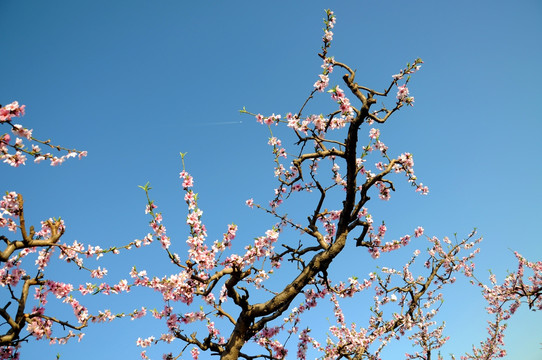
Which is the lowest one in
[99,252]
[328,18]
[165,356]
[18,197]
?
[165,356]

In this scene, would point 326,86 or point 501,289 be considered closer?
point 326,86

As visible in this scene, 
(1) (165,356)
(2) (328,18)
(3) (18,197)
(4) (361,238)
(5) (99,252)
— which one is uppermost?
(2) (328,18)

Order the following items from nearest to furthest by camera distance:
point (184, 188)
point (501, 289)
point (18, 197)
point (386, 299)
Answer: point (18, 197)
point (184, 188)
point (386, 299)
point (501, 289)

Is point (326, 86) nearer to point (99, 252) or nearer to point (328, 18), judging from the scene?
point (328, 18)

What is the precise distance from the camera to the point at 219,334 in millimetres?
8133

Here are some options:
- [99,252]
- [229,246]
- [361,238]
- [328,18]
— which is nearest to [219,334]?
[229,246]

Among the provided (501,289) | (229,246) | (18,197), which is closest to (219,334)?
(229,246)

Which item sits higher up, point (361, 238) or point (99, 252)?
point (361, 238)

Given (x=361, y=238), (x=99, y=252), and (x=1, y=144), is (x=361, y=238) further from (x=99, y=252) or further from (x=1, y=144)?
(x=1, y=144)

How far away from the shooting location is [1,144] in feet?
14.1

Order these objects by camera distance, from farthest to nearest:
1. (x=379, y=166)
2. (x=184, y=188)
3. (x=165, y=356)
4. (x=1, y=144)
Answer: (x=379, y=166)
(x=165, y=356)
(x=184, y=188)
(x=1, y=144)

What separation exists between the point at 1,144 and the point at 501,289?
17.1m

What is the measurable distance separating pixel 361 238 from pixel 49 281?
6.97 metres

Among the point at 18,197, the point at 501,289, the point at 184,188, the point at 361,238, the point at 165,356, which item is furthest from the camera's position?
the point at 501,289
